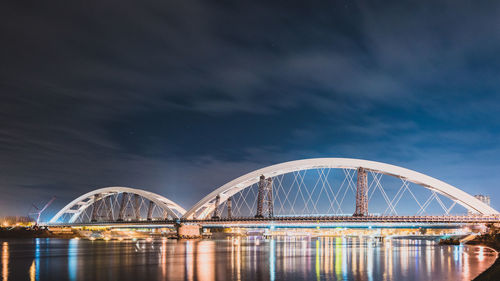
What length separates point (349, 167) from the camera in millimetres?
86500

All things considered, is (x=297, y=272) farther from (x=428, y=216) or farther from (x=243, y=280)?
(x=428, y=216)

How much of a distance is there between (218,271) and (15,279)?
1485 cm

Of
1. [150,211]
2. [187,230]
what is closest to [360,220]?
[187,230]

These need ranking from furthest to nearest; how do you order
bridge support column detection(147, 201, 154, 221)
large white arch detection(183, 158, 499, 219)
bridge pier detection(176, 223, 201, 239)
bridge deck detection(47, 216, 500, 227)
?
1. bridge support column detection(147, 201, 154, 221)
2. bridge pier detection(176, 223, 201, 239)
3. large white arch detection(183, 158, 499, 219)
4. bridge deck detection(47, 216, 500, 227)

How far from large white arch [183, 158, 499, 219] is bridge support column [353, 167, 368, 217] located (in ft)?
5.35

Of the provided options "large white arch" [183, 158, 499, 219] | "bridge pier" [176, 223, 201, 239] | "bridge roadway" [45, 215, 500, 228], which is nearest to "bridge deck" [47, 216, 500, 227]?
"bridge roadway" [45, 215, 500, 228]

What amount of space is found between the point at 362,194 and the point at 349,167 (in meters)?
7.09

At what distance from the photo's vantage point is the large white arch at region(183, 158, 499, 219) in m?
77.2

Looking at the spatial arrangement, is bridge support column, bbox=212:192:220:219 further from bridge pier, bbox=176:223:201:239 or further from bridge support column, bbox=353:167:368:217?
bridge support column, bbox=353:167:368:217

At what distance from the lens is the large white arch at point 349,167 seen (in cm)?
7725

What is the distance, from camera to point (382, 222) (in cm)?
7725

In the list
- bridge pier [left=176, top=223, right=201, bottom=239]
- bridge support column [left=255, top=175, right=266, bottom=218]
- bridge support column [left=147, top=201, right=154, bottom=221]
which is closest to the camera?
bridge support column [left=255, top=175, right=266, bottom=218]

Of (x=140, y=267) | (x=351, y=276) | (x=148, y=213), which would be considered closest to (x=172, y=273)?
(x=140, y=267)

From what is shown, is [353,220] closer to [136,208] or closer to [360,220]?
[360,220]
